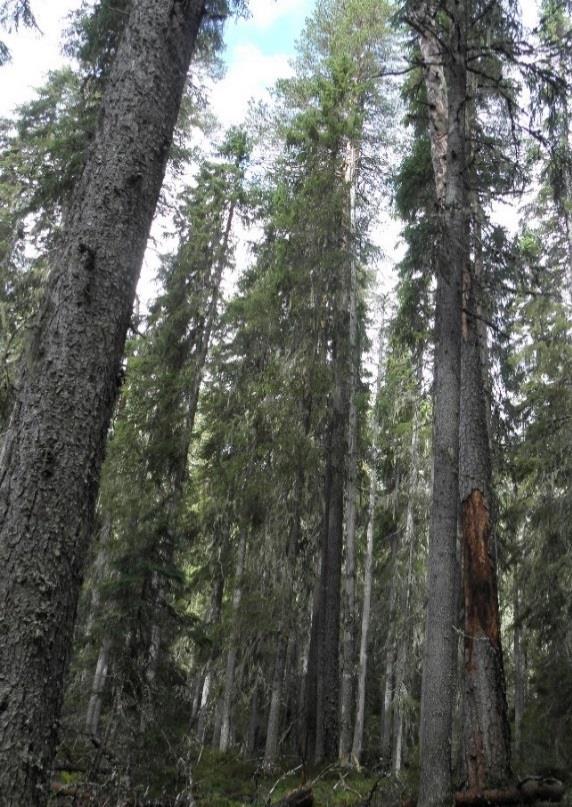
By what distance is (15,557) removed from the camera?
2.93m

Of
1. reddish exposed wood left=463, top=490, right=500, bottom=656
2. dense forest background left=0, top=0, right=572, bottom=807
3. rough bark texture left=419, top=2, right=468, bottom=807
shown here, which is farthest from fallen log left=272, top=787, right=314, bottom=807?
reddish exposed wood left=463, top=490, right=500, bottom=656

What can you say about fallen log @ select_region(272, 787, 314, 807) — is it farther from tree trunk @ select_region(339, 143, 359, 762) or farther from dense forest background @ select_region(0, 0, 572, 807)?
tree trunk @ select_region(339, 143, 359, 762)

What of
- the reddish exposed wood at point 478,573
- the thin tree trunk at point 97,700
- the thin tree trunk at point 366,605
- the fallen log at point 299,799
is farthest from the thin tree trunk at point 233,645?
the reddish exposed wood at point 478,573

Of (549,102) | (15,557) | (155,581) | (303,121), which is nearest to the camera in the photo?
(15,557)

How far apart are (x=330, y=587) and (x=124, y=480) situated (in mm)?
4617

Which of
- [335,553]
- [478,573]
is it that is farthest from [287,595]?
[478,573]

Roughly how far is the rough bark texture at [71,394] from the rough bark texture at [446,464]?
14.9ft

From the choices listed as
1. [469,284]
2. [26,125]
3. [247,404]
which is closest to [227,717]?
[247,404]

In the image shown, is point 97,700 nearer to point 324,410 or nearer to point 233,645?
point 233,645

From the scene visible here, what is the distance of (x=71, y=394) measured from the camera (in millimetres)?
3270

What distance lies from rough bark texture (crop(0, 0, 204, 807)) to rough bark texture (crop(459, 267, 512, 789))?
4989mm

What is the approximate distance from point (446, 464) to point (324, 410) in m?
5.78

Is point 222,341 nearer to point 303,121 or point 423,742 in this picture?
point 303,121

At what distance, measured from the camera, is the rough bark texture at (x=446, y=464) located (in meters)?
6.37
